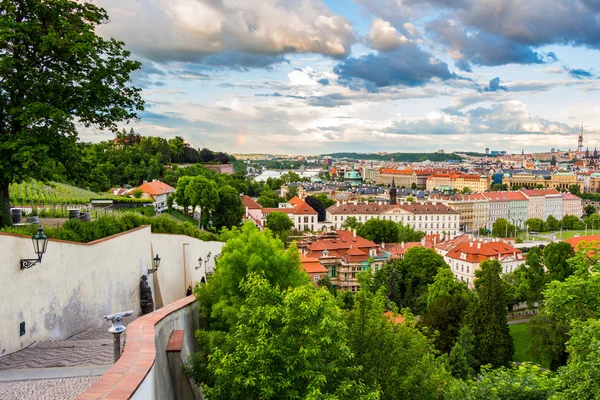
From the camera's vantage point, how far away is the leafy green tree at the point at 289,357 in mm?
7672

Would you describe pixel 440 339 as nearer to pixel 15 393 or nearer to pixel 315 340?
pixel 315 340

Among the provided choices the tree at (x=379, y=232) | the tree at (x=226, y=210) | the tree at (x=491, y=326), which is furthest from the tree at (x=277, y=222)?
the tree at (x=491, y=326)

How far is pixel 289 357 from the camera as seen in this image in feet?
25.7

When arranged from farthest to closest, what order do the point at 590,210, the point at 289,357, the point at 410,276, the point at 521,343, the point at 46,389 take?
the point at 590,210
the point at 410,276
the point at 521,343
the point at 289,357
the point at 46,389

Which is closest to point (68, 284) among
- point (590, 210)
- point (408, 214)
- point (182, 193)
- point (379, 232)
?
point (182, 193)

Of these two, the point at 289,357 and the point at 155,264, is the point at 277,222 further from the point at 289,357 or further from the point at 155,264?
the point at 289,357

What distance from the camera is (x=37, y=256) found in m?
10.1

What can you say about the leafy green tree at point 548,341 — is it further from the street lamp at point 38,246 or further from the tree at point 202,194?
the tree at point 202,194

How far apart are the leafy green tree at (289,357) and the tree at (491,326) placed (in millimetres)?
27358

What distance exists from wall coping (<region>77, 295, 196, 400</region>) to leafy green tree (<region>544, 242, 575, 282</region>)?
144 feet

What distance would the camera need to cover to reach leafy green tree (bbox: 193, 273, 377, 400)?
7.67m

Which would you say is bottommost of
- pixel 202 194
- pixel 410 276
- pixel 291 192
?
pixel 410 276

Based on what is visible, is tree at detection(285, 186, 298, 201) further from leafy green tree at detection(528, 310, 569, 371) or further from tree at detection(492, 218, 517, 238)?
leafy green tree at detection(528, 310, 569, 371)

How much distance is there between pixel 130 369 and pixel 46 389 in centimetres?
165
